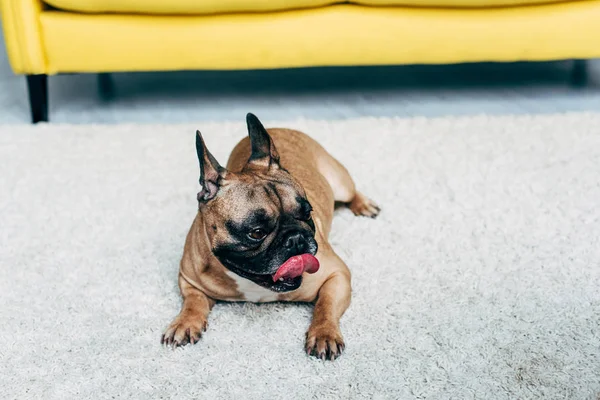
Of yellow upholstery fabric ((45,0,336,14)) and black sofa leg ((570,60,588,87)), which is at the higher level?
yellow upholstery fabric ((45,0,336,14))

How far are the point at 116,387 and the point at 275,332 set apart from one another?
0.35m

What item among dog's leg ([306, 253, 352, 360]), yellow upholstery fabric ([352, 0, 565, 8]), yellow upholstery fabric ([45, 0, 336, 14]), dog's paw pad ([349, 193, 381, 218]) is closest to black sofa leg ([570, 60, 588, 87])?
yellow upholstery fabric ([352, 0, 565, 8])

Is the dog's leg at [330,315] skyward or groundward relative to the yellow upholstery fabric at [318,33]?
groundward

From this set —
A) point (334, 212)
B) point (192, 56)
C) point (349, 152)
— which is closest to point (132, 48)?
point (192, 56)

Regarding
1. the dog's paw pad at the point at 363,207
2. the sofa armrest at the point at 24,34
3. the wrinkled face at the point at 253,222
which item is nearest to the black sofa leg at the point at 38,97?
the sofa armrest at the point at 24,34

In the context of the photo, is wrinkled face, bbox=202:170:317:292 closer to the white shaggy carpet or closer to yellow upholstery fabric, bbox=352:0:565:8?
the white shaggy carpet

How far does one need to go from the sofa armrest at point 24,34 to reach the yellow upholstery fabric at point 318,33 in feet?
0.11

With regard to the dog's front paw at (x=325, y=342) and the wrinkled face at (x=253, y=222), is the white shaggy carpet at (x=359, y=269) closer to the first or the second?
the dog's front paw at (x=325, y=342)

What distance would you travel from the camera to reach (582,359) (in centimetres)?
145

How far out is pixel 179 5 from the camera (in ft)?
8.13

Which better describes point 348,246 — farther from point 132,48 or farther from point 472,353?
point 132,48

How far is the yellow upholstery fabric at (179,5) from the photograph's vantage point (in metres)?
2.47

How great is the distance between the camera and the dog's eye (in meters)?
1.44

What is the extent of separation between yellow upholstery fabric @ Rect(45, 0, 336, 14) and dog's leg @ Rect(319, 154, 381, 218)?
2.37ft
